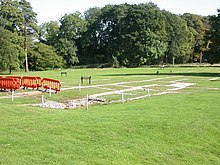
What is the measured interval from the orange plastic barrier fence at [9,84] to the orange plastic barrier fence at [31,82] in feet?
4.48

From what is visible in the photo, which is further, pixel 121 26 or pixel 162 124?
pixel 121 26

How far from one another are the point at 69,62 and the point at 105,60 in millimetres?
13836

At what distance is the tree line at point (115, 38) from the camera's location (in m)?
81.7

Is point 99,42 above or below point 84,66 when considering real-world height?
above

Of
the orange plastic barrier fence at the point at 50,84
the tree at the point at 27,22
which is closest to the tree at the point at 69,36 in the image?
the tree at the point at 27,22

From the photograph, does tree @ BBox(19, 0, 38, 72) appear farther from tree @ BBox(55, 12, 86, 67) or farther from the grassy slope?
Result: the grassy slope

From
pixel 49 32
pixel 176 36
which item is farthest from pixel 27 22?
pixel 176 36

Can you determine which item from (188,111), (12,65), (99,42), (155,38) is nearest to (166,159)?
(188,111)

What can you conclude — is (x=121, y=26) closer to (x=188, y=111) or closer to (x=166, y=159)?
(x=188, y=111)

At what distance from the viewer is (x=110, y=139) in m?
9.55

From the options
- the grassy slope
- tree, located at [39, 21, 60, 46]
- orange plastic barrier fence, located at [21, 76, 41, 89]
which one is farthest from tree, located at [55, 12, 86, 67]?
the grassy slope

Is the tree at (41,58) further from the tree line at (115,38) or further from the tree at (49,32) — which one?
the tree at (49,32)

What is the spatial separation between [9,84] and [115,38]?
80.0 metres

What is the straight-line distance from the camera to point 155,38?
9412 centimetres
